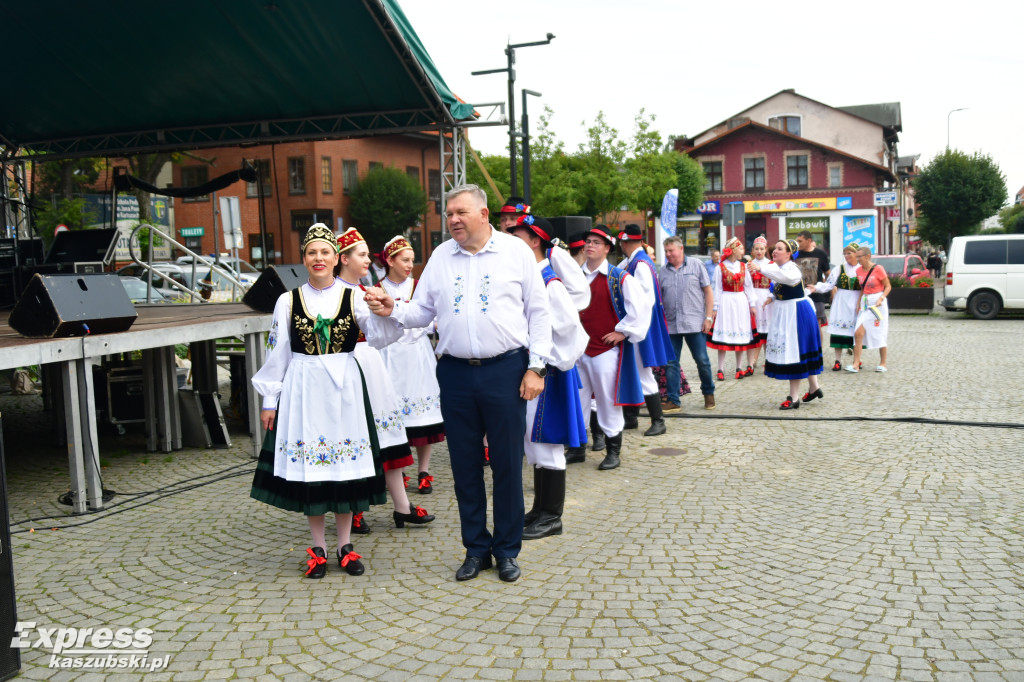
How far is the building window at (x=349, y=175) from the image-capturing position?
44719mm

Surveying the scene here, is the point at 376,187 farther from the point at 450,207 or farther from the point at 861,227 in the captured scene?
the point at 450,207

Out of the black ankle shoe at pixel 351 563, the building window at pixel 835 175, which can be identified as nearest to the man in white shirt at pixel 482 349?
the black ankle shoe at pixel 351 563

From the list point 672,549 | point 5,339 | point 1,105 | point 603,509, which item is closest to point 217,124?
point 1,105

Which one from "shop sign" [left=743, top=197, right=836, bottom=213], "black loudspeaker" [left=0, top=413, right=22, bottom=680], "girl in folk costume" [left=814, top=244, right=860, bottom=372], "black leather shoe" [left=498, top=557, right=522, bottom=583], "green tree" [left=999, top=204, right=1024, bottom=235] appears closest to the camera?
"black loudspeaker" [left=0, top=413, right=22, bottom=680]

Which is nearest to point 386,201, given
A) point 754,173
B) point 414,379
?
point 754,173

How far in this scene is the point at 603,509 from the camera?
19.6 feet

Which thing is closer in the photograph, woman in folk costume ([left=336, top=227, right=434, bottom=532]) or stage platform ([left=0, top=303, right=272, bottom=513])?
woman in folk costume ([left=336, top=227, right=434, bottom=532])

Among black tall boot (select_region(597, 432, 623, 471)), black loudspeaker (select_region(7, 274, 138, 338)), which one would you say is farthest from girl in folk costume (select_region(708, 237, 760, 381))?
black loudspeaker (select_region(7, 274, 138, 338))

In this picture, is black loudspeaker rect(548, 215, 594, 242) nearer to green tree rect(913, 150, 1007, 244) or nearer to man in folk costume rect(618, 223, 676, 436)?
man in folk costume rect(618, 223, 676, 436)

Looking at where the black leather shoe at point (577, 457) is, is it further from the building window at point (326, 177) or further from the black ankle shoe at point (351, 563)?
the building window at point (326, 177)

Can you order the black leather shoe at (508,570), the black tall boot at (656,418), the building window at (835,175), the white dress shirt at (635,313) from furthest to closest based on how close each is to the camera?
the building window at (835,175)
the black tall boot at (656,418)
the white dress shirt at (635,313)
the black leather shoe at (508,570)

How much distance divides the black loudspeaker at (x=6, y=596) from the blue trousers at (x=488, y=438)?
2.05m

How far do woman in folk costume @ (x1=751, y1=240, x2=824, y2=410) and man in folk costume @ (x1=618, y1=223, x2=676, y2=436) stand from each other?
5.47 ft

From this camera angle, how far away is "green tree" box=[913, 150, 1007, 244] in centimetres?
5131
